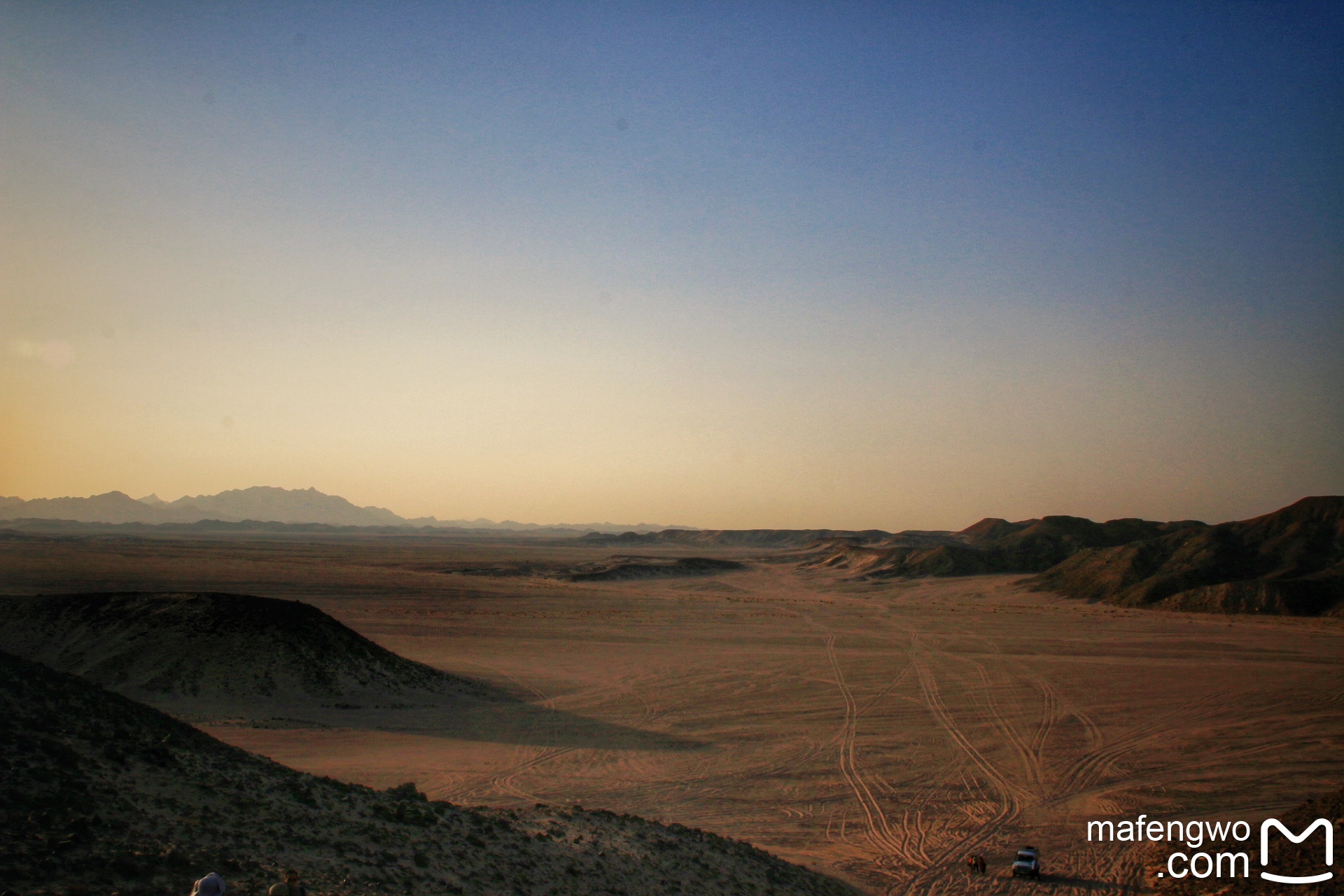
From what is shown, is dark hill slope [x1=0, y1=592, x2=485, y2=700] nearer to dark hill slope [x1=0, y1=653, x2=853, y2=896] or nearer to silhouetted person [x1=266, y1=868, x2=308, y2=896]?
dark hill slope [x1=0, y1=653, x2=853, y2=896]

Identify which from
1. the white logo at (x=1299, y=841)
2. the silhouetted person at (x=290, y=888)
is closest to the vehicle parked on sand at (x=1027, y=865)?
the white logo at (x=1299, y=841)

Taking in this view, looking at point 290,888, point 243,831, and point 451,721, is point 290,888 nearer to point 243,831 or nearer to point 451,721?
point 243,831

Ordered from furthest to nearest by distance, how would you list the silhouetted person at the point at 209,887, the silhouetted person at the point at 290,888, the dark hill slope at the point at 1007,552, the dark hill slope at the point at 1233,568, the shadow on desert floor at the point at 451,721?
the dark hill slope at the point at 1007,552 < the dark hill slope at the point at 1233,568 < the shadow on desert floor at the point at 451,721 < the silhouetted person at the point at 290,888 < the silhouetted person at the point at 209,887

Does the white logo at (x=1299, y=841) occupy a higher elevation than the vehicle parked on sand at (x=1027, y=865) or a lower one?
higher

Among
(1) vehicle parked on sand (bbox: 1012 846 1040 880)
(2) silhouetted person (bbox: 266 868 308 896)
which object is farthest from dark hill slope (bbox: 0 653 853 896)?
(1) vehicle parked on sand (bbox: 1012 846 1040 880)

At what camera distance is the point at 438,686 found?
25969 mm

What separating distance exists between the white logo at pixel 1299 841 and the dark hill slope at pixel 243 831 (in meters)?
6.02

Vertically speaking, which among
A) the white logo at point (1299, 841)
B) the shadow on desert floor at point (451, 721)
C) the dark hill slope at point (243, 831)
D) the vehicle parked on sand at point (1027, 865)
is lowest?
the shadow on desert floor at point (451, 721)

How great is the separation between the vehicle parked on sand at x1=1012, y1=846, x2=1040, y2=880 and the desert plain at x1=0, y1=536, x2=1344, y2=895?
192mm

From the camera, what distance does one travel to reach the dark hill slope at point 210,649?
78.1 feet

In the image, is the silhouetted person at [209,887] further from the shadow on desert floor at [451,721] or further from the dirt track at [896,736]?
the shadow on desert floor at [451,721]

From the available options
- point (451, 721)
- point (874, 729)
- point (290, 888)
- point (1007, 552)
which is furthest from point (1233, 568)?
point (290, 888)

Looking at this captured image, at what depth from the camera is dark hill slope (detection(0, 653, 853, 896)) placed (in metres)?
6.93

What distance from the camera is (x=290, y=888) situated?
670cm
